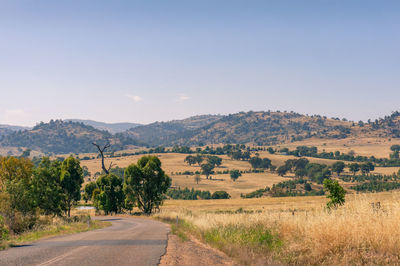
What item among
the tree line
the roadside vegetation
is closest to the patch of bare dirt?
the roadside vegetation

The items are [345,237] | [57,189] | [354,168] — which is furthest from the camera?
[354,168]

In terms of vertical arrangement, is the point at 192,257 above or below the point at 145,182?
above

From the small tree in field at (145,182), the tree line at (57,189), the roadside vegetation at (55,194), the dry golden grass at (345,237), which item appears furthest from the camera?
the small tree in field at (145,182)

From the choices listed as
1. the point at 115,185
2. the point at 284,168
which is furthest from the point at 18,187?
the point at 284,168

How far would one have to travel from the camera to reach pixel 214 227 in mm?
21062

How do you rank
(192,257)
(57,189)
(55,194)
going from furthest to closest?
(57,189) → (55,194) → (192,257)

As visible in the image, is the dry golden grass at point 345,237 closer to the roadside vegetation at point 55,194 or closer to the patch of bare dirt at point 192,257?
the patch of bare dirt at point 192,257

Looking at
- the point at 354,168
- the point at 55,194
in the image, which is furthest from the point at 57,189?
the point at 354,168

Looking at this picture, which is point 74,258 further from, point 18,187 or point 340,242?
point 18,187

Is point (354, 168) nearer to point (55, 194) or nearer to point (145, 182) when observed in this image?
point (145, 182)

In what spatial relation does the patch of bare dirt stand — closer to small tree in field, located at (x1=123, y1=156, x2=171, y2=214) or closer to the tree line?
the tree line

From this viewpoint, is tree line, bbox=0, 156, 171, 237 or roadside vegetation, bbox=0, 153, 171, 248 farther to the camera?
tree line, bbox=0, 156, 171, 237

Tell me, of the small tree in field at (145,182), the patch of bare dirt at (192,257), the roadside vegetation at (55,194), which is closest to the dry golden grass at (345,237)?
the patch of bare dirt at (192,257)

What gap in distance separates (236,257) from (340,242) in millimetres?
4437
